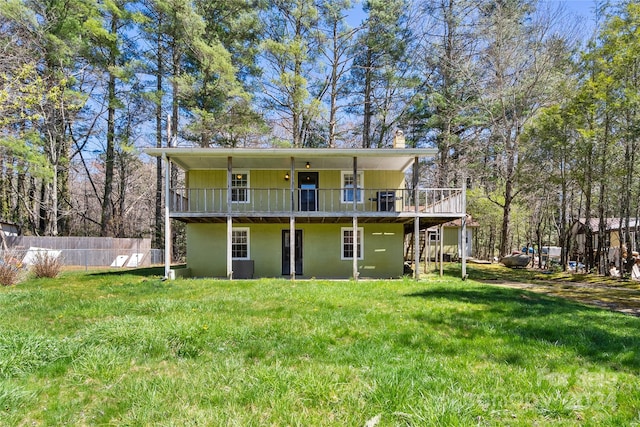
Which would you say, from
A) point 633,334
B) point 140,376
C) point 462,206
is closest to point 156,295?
point 140,376

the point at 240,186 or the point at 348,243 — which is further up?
the point at 240,186

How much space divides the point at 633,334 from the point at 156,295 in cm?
905

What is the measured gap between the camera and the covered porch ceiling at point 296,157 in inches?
480

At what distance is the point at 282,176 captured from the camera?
1501 cm

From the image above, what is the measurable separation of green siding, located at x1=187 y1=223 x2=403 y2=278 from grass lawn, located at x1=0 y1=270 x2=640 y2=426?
784 centimetres

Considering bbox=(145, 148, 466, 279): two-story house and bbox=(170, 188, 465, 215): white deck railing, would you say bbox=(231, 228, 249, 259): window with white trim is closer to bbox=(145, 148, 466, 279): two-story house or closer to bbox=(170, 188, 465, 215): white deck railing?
bbox=(145, 148, 466, 279): two-story house

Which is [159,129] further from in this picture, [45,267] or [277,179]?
[45,267]

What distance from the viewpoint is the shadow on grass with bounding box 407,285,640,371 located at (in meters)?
4.57

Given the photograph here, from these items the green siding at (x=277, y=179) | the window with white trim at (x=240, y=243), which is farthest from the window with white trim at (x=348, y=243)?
the window with white trim at (x=240, y=243)

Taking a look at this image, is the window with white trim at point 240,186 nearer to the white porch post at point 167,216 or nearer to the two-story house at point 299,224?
A: the two-story house at point 299,224

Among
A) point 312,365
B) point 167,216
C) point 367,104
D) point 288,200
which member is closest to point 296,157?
Result: point 288,200

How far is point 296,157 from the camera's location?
1305 cm

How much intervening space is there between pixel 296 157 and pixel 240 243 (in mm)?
4714

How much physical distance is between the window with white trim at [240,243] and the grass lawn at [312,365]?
25.9 ft
